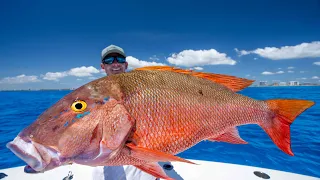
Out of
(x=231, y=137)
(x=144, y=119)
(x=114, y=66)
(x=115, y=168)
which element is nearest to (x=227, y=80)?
(x=231, y=137)

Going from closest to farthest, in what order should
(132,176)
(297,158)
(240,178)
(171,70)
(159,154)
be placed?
(159,154)
(171,70)
(132,176)
(240,178)
(297,158)

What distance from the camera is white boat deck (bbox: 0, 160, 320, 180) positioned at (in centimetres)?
394

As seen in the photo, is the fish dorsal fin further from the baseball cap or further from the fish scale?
the baseball cap

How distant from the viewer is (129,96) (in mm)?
1521

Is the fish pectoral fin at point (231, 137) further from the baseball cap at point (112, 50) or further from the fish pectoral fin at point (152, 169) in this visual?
the baseball cap at point (112, 50)

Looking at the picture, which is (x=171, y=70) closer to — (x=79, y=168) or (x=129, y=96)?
(x=129, y=96)

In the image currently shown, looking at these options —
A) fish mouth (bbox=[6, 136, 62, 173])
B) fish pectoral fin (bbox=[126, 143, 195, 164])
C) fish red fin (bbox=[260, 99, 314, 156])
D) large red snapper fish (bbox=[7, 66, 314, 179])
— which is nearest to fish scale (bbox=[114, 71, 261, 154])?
large red snapper fish (bbox=[7, 66, 314, 179])

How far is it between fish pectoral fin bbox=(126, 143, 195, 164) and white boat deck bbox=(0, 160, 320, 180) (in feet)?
10.4

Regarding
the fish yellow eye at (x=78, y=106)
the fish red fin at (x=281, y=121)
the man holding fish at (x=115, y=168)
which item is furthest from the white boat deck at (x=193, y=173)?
the fish yellow eye at (x=78, y=106)

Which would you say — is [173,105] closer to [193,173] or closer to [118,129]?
[118,129]

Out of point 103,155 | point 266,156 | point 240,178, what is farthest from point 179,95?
point 266,156

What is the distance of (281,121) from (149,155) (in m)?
1.60

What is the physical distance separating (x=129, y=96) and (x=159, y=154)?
0.52 meters

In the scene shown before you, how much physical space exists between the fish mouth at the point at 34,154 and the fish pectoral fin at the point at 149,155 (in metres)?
0.50
